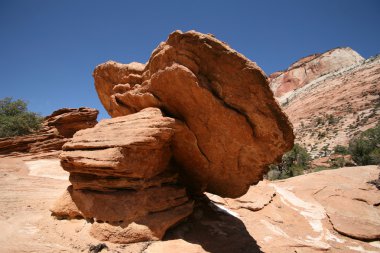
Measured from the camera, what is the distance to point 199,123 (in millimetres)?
6820

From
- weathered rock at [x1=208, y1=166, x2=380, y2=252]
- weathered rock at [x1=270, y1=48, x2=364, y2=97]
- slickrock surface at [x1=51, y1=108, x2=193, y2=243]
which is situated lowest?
weathered rock at [x1=208, y1=166, x2=380, y2=252]

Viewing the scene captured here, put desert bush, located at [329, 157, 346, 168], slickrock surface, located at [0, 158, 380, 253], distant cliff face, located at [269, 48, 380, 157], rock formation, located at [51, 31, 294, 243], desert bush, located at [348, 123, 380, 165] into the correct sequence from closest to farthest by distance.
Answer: slickrock surface, located at [0, 158, 380, 253]
rock formation, located at [51, 31, 294, 243]
desert bush, located at [348, 123, 380, 165]
desert bush, located at [329, 157, 346, 168]
distant cliff face, located at [269, 48, 380, 157]

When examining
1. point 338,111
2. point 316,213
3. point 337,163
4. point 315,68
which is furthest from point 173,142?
point 315,68

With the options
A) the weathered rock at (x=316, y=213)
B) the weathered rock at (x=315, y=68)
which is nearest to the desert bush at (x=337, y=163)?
the weathered rock at (x=316, y=213)

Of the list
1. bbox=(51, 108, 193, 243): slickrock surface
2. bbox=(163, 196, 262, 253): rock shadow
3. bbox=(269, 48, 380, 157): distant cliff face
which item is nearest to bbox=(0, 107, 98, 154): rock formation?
bbox=(51, 108, 193, 243): slickrock surface

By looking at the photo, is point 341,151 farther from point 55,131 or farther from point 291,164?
point 55,131

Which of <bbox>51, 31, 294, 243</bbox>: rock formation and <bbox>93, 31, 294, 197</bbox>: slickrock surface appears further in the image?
<bbox>93, 31, 294, 197</bbox>: slickrock surface

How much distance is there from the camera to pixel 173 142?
23.5 ft

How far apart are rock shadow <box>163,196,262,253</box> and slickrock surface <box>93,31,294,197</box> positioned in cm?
87

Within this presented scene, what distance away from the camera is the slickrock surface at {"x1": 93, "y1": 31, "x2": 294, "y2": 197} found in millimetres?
6141

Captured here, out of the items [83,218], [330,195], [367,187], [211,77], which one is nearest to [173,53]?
[211,77]

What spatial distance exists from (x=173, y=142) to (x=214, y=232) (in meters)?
2.50

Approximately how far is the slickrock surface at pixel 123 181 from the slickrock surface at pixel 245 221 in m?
0.26

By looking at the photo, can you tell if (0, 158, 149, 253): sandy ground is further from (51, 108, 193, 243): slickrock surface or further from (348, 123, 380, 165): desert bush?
(348, 123, 380, 165): desert bush
